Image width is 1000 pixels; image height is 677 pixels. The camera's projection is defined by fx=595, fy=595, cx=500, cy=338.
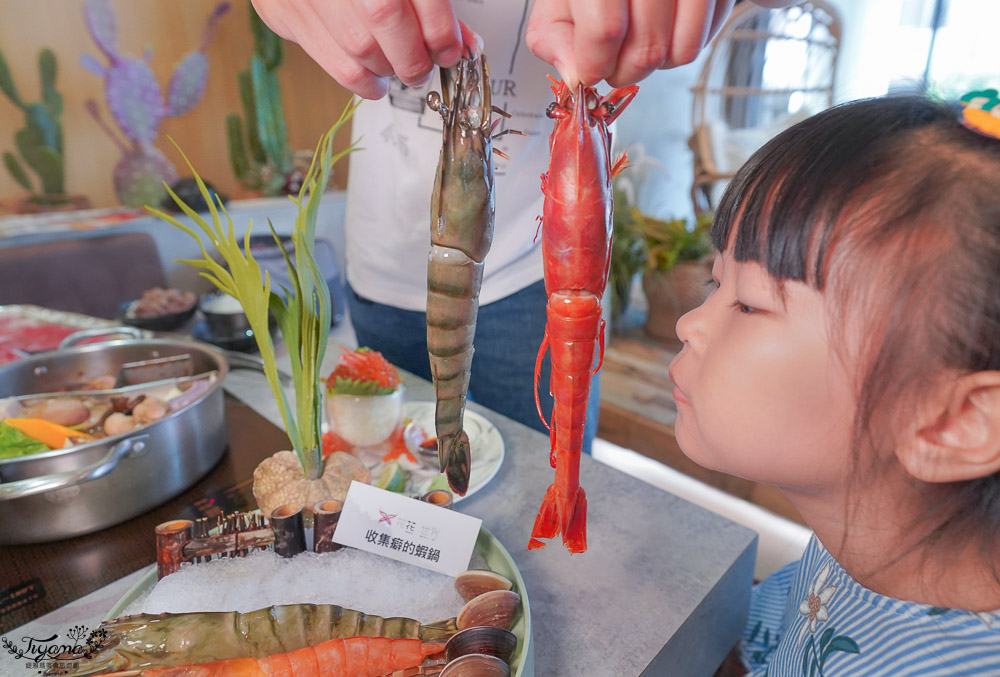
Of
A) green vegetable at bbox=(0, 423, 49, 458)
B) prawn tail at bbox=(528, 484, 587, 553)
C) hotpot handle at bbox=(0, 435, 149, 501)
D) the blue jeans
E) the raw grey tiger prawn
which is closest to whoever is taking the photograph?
the raw grey tiger prawn

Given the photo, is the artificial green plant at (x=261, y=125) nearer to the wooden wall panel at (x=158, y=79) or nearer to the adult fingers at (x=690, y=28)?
the wooden wall panel at (x=158, y=79)

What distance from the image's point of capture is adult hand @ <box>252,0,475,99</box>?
0.48m

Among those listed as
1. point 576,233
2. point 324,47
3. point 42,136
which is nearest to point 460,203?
point 576,233

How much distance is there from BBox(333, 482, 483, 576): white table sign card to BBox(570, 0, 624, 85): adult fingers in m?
0.51

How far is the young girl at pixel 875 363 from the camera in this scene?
0.43 meters

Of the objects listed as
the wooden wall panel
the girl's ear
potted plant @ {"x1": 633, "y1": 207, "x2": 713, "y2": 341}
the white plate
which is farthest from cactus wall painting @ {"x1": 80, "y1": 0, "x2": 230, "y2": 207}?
the girl's ear

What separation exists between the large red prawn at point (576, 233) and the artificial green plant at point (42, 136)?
8.46 feet

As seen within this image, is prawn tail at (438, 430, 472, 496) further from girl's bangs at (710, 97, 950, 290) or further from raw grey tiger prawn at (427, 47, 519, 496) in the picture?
girl's bangs at (710, 97, 950, 290)

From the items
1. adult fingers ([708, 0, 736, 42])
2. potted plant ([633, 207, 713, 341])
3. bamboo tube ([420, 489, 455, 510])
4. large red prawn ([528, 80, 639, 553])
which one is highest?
adult fingers ([708, 0, 736, 42])

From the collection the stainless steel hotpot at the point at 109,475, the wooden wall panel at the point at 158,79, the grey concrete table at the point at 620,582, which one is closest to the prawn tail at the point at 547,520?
the grey concrete table at the point at 620,582

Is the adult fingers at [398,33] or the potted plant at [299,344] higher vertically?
the adult fingers at [398,33]

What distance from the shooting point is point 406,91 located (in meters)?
1.04

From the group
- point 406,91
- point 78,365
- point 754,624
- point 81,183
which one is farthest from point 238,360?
point 81,183

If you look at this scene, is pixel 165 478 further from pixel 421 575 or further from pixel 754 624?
pixel 754 624
